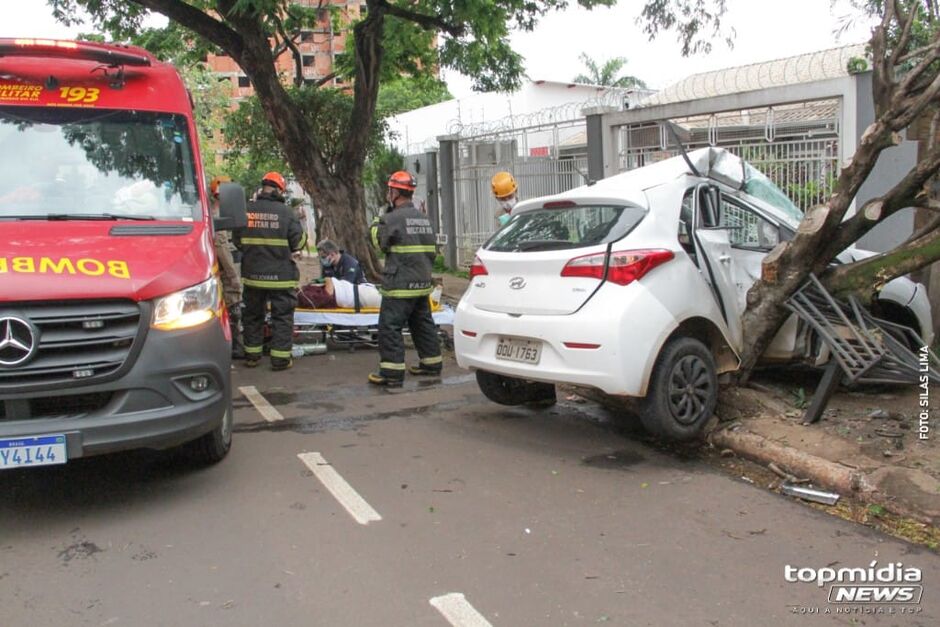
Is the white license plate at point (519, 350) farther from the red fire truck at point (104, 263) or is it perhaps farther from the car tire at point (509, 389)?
the red fire truck at point (104, 263)

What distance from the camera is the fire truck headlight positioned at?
4348mm

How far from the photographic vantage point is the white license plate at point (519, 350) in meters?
5.47

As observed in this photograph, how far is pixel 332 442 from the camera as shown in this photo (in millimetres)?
5914

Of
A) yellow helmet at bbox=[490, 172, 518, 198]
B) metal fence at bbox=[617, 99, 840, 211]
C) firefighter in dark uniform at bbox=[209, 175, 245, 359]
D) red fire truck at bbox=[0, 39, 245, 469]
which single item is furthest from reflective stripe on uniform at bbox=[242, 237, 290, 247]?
metal fence at bbox=[617, 99, 840, 211]

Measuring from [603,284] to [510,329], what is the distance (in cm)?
71

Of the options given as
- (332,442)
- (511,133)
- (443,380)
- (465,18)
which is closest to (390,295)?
(443,380)

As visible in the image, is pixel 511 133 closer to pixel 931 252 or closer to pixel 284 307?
pixel 284 307

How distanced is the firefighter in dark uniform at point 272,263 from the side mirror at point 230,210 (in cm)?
235

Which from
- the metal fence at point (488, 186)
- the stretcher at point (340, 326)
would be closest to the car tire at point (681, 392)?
the stretcher at point (340, 326)

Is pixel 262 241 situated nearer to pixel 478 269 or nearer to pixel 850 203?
pixel 478 269

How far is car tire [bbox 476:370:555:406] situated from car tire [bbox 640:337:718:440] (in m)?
1.27

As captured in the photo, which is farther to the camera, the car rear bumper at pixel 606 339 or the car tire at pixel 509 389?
the car tire at pixel 509 389

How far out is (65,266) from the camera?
4.25 m

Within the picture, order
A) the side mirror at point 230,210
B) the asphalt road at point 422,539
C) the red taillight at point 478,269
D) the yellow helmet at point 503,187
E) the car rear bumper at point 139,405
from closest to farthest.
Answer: the asphalt road at point 422,539 < the car rear bumper at point 139,405 < the side mirror at point 230,210 < the red taillight at point 478,269 < the yellow helmet at point 503,187
